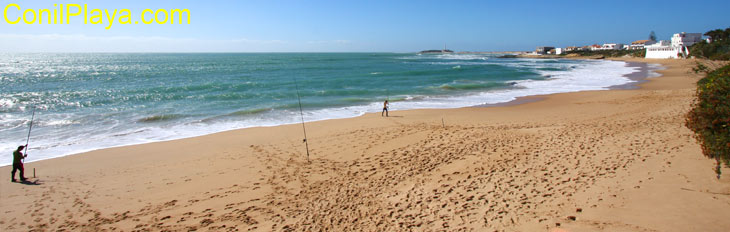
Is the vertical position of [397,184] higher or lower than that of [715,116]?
lower

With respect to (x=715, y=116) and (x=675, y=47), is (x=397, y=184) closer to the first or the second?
(x=715, y=116)

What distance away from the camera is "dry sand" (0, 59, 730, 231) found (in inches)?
245

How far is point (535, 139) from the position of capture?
11.4m

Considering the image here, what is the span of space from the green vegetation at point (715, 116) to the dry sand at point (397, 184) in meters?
1.03

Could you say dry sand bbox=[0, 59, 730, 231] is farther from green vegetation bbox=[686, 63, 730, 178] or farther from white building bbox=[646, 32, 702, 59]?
white building bbox=[646, 32, 702, 59]

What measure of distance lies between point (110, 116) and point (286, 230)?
59.3 ft

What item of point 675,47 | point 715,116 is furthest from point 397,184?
point 675,47

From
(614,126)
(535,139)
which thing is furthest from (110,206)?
(614,126)

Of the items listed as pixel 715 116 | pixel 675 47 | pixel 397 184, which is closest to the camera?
pixel 715 116

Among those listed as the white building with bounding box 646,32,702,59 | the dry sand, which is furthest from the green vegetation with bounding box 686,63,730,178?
the white building with bounding box 646,32,702,59

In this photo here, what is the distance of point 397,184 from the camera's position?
26.7 feet

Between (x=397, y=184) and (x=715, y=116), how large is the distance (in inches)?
225

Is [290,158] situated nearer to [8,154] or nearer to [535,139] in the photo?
[535,139]

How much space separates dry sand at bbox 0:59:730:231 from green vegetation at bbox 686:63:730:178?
1.03 meters
